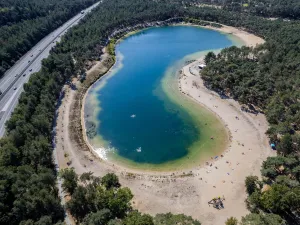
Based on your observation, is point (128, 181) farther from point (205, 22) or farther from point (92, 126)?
point (205, 22)

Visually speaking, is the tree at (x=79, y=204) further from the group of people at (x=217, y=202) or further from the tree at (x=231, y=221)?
the tree at (x=231, y=221)

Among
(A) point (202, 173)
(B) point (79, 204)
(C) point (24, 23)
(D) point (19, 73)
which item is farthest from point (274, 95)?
(C) point (24, 23)

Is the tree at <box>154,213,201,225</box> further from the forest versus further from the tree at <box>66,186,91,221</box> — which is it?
the tree at <box>66,186,91,221</box>

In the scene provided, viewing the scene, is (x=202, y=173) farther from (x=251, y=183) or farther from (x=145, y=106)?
(x=145, y=106)

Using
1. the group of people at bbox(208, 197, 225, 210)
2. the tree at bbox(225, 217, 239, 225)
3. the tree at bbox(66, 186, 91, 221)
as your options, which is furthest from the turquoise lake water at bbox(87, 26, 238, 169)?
the tree at bbox(225, 217, 239, 225)

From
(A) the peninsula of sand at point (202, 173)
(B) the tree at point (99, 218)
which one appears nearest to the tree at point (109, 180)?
(A) the peninsula of sand at point (202, 173)
